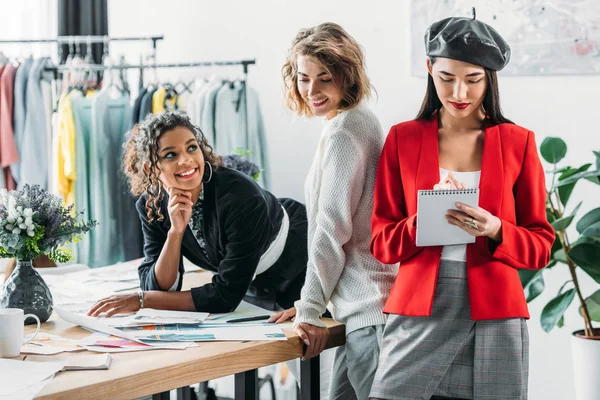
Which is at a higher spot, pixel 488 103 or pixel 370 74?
pixel 370 74

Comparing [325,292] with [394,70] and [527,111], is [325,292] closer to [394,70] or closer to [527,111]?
[527,111]

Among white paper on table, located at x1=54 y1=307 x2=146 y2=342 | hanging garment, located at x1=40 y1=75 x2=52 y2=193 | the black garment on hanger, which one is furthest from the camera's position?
the black garment on hanger

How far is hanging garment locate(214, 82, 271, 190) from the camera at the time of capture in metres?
3.93

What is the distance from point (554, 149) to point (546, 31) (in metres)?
0.56

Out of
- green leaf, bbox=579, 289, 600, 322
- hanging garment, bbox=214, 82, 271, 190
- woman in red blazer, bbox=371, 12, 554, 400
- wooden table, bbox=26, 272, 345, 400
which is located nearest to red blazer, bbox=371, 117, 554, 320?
woman in red blazer, bbox=371, 12, 554, 400

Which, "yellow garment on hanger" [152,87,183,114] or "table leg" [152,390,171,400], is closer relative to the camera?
"table leg" [152,390,171,400]

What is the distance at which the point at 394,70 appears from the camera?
357cm

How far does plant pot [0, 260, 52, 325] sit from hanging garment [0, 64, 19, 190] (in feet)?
6.76

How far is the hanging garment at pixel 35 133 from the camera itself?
13.0 feet

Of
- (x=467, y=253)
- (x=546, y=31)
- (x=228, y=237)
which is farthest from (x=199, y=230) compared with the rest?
(x=546, y=31)

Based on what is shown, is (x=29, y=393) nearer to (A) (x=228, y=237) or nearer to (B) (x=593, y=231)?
(A) (x=228, y=237)

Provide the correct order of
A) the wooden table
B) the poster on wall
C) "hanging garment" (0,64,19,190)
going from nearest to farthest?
1. the wooden table
2. the poster on wall
3. "hanging garment" (0,64,19,190)

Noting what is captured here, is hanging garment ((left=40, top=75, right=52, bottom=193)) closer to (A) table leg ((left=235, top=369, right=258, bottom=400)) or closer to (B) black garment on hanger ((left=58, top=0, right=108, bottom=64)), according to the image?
Answer: (B) black garment on hanger ((left=58, top=0, right=108, bottom=64))

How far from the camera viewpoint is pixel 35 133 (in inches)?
157
